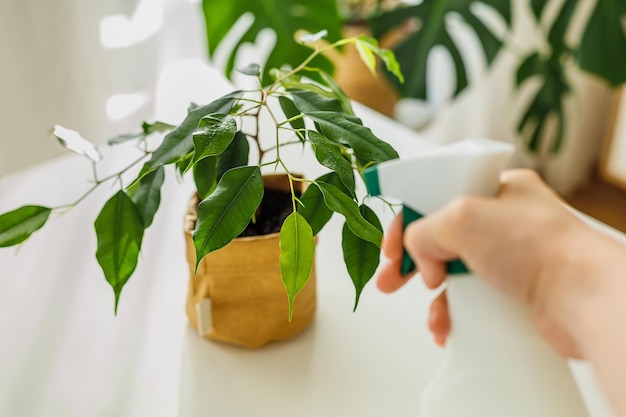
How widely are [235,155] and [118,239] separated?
10 centimetres

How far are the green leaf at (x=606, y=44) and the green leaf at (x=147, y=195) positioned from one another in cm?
92

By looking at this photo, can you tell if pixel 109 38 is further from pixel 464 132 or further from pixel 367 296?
pixel 464 132

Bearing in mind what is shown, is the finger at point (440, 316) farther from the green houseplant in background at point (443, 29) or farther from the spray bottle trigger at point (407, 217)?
the green houseplant in background at point (443, 29)

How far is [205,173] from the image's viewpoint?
0.48m

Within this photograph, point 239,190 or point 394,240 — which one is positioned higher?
point 239,190

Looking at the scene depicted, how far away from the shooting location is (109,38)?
37.7 inches

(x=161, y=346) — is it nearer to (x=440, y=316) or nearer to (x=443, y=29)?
(x=440, y=316)

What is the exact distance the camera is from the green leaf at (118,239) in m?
0.48

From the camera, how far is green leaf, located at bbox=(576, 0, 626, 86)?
1.18 metres

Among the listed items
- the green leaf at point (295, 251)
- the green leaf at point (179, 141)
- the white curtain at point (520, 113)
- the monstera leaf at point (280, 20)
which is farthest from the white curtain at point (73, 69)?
the white curtain at point (520, 113)

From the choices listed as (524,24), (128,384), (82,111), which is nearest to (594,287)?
(128,384)

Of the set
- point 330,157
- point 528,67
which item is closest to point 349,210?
point 330,157

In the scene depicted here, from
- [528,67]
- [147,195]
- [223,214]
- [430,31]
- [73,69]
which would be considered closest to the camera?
[223,214]

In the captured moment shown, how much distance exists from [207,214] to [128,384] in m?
0.25
